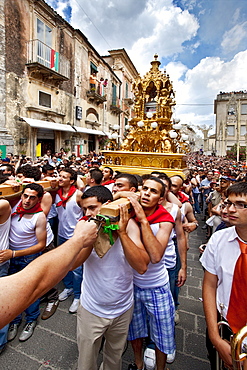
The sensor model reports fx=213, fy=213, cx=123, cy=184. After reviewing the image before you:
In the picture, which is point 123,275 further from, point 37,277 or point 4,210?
point 4,210

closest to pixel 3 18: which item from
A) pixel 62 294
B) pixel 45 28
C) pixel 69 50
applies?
pixel 45 28

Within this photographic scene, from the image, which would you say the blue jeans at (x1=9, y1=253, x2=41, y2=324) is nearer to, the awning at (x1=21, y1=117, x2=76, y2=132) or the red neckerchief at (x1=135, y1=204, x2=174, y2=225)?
the red neckerchief at (x1=135, y1=204, x2=174, y2=225)

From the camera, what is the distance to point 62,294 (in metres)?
3.46

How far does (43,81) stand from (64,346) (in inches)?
626

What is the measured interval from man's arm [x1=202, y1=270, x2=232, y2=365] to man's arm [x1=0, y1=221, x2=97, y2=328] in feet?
3.70

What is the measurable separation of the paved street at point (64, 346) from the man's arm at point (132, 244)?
1527 millimetres

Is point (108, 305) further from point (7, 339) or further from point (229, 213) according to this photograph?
point (7, 339)

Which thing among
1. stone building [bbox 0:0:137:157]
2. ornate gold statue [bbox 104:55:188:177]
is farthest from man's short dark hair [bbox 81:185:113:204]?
stone building [bbox 0:0:137:157]

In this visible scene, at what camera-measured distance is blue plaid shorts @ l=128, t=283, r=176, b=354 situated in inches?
81.5

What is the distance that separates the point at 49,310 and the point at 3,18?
581 inches

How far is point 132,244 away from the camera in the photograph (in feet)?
5.25

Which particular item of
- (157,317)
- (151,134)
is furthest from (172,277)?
(151,134)

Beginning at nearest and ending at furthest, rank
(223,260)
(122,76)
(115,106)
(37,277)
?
(37,277) → (223,260) → (115,106) → (122,76)

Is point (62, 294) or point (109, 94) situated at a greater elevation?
point (109, 94)
